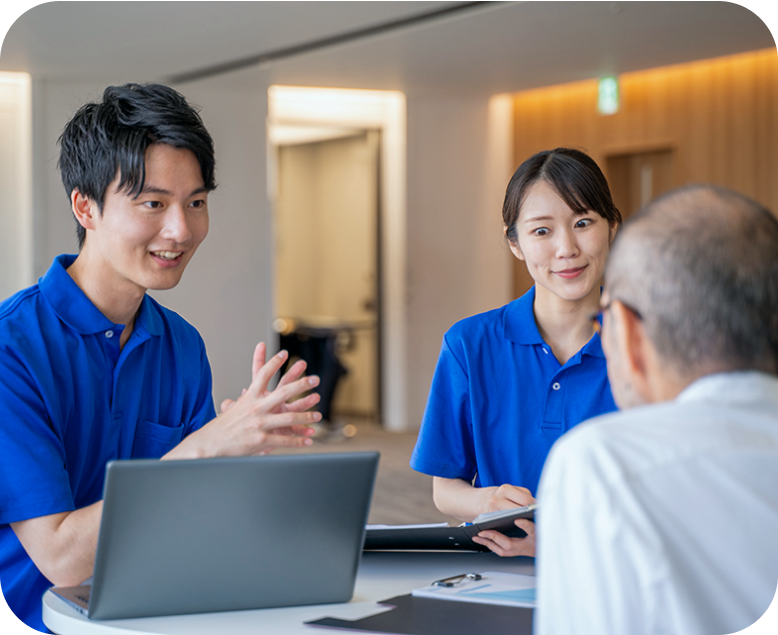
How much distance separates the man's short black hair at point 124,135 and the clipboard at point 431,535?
2.62ft

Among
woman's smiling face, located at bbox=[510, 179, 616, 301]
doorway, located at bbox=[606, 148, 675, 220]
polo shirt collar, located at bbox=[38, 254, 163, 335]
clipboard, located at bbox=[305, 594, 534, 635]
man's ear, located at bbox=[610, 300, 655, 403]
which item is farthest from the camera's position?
doorway, located at bbox=[606, 148, 675, 220]

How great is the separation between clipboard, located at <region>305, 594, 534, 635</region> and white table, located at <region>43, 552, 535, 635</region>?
0.03 m

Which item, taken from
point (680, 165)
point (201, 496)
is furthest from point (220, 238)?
point (201, 496)

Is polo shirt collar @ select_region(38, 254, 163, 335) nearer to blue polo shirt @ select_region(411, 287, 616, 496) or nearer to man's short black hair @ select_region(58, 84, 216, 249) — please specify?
man's short black hair @ select_region(58, 84, 216, 249)

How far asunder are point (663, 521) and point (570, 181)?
1.27m

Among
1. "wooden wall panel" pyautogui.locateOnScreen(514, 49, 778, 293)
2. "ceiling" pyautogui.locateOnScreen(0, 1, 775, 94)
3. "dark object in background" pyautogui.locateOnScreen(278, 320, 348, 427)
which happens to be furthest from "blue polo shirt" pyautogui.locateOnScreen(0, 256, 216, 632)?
"dark object in background" pyautogui.locateOnScreen(278, 320, 348, 427)

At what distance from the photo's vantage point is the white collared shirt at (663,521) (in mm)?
805

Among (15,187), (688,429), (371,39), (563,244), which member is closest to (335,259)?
(15,187)

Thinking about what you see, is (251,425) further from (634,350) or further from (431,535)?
(634,350)

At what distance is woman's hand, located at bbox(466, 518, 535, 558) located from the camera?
1603mm

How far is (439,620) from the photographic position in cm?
133

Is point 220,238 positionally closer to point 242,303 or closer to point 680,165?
point 242,303

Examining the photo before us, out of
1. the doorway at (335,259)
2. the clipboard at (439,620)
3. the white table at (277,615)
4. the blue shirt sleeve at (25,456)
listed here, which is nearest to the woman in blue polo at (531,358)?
the white table at (277,615)

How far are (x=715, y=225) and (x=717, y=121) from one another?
6.99 meters
